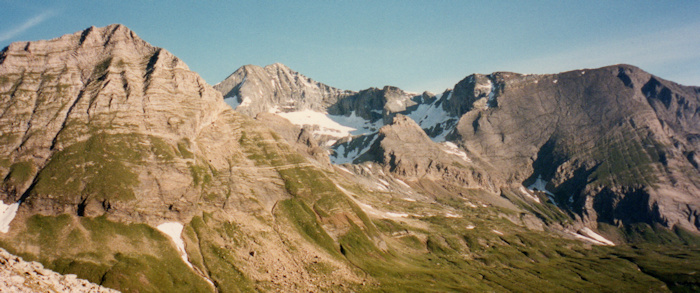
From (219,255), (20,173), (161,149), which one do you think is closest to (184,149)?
(161,149)

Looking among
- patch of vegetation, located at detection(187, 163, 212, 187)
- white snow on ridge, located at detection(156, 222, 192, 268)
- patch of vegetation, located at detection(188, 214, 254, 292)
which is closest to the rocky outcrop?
patch of vegetation, located at detection(188, 214, 254, 292)

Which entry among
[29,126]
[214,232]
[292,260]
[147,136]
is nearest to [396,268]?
[292,260]

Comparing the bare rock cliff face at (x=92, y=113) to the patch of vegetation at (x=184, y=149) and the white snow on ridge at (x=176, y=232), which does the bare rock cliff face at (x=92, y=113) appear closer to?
the patch of vegetation at (x=184, y=149)

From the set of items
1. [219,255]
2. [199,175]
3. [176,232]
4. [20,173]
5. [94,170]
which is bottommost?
[219,255]

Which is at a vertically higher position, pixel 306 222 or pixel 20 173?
pixel 20 173

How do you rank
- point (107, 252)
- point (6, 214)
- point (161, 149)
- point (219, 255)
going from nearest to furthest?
point (107, 252) < point (6, 214) < point (219, 255) < point (161, 149)

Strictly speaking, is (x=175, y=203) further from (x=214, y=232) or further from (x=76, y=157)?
(x=76, y=157)

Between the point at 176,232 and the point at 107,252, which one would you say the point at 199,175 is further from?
the point at 107,252
